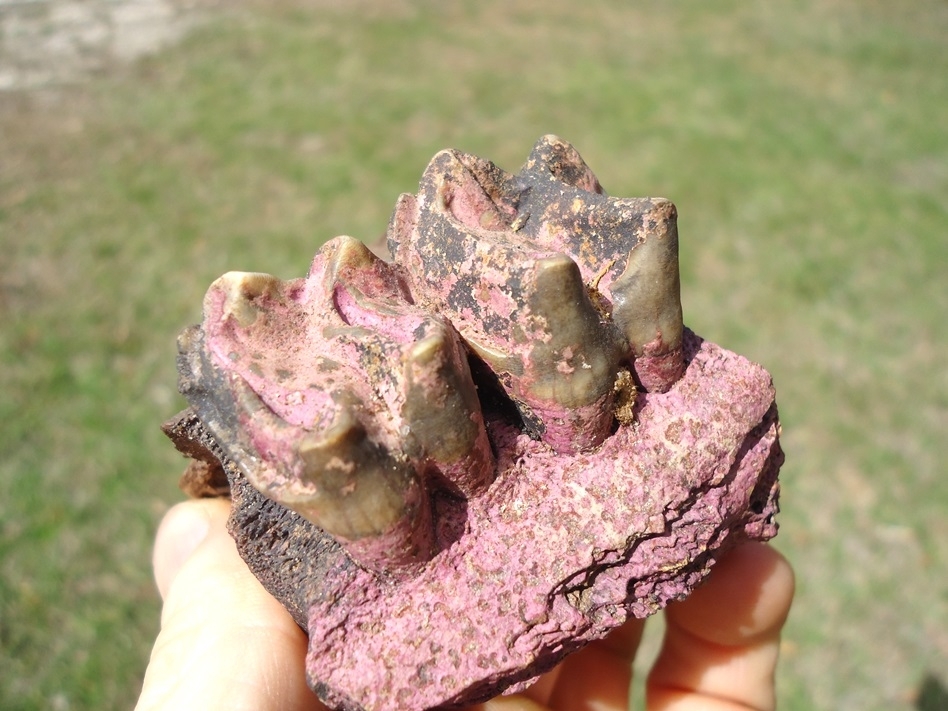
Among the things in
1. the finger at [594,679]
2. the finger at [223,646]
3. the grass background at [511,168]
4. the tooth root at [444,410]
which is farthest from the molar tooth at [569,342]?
the grass background at [511,168]

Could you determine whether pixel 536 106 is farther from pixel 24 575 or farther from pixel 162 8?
pixel 24 575

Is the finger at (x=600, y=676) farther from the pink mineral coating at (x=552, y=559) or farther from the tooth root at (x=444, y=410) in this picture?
the tooth root at (x=444, y=410)

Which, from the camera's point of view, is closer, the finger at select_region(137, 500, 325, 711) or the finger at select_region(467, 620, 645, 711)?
the finger at select_region(137, 500, 325, 711)

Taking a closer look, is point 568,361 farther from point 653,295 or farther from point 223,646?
point 223,646

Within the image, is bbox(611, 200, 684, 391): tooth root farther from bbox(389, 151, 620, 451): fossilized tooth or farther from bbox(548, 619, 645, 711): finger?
bbox(548, 619, 645, 711): finger

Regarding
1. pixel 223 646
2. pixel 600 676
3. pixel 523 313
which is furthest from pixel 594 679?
pixel 523 313

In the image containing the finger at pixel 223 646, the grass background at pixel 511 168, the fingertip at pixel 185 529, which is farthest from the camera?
the grass background at pixel 511 168

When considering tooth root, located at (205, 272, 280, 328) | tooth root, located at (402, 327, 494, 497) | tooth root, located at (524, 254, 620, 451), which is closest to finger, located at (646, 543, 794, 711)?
tooth root, located at (524, 254, 620, 451)

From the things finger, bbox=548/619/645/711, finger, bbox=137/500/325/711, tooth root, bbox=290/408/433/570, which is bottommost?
finger, bbox=548/619/645/711
